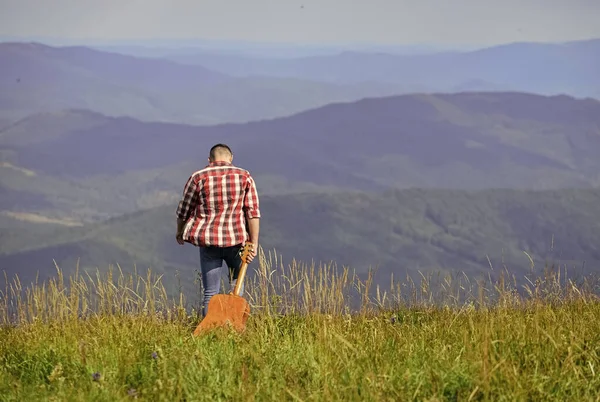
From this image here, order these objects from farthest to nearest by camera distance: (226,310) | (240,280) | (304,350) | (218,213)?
(218,213) < (240,280) < (226,310) < (304,350)

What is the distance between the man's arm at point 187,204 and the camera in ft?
27.6

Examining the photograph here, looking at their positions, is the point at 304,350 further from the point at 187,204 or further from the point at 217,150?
the point at 217,150

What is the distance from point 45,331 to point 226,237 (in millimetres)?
1755

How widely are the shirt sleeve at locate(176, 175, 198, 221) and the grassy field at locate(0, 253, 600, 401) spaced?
70cm

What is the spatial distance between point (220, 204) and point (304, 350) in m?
2.04

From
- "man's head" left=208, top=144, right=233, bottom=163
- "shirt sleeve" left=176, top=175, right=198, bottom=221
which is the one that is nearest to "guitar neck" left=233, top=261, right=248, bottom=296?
"shirt sleeve" left=176, top=175, right=198, bottom=221

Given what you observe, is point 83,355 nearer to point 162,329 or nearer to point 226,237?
point 162,329

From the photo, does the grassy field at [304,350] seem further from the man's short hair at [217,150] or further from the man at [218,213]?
the man's short hair at [217,150]

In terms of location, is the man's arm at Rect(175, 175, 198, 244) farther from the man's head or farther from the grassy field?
the grassy field

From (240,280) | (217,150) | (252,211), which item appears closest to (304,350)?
(240,280)

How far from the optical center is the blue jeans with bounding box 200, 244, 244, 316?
335 inches

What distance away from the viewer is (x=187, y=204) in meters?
8.50

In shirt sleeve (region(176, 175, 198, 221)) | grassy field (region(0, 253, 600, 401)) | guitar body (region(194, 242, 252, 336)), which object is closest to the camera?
grassy field (region(0, 253, 600, 401))

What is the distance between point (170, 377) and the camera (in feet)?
20.0
